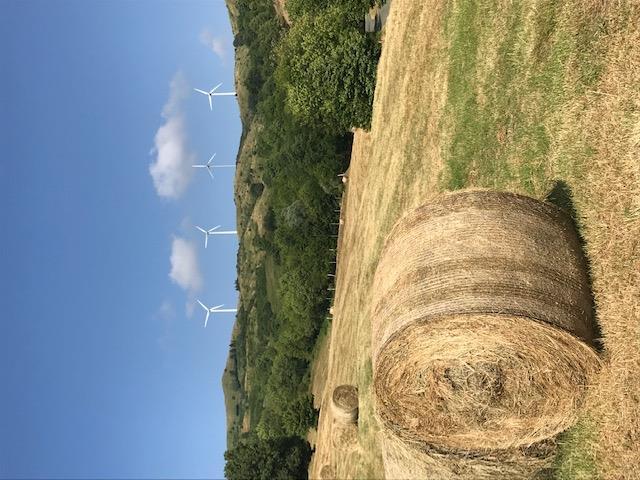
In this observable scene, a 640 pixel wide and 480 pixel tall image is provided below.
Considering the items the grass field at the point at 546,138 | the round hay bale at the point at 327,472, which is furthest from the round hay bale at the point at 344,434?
the round hay bale at the point at 327,472

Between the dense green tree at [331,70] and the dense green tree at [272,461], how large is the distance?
25575 millimetres

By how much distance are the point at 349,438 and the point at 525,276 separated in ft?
56.1

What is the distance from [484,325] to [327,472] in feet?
71.0

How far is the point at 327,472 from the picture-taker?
93.2 ft

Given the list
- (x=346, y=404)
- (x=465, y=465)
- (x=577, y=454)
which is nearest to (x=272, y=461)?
(x=346, y=404)

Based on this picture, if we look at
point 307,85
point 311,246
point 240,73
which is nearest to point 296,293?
point 311,246

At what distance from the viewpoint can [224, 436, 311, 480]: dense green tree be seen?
43.5m

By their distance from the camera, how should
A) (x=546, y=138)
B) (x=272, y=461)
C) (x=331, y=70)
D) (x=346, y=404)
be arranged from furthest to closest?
(x=272, y=461), (x=331, y=70), (x=346, y=404), (x=546, y=138)

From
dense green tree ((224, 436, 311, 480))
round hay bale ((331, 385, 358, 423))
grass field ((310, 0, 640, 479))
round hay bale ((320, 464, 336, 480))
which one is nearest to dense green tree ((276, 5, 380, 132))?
grass field ((310, 0, 640, 479))

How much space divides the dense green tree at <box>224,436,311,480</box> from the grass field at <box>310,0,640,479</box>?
19792 mm

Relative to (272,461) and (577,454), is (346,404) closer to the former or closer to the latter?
(577,454)

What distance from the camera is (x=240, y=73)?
10888 cm

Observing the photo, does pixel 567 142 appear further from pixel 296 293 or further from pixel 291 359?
pixel 291 359

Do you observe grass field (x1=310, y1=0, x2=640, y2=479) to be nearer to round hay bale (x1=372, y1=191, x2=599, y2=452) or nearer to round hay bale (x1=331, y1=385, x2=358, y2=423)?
round hay bale (x1=372, y1=191, x2=599, y2=452)
